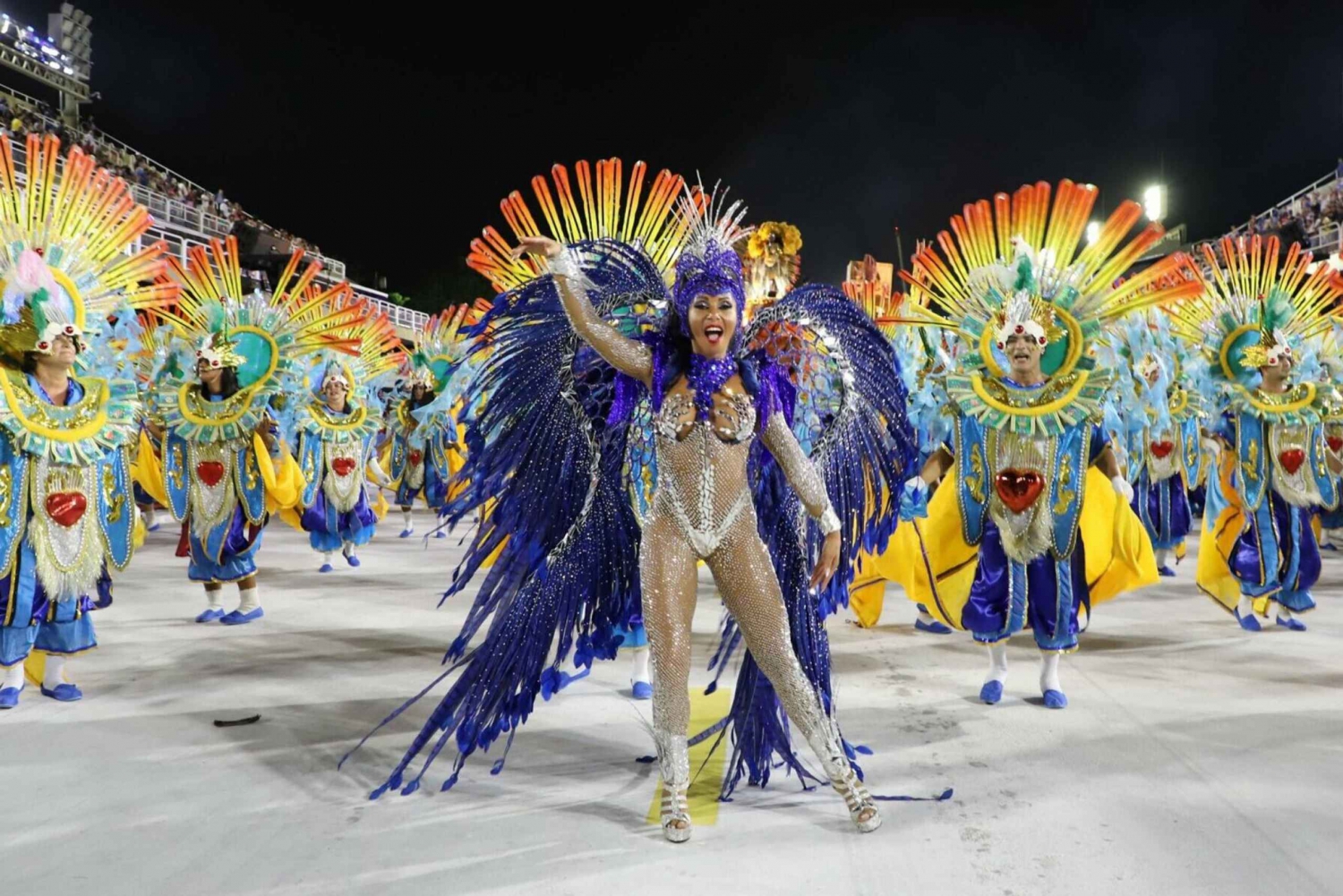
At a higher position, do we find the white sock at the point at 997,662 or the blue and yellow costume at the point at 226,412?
the blue and yellow costume at the point at 226,412

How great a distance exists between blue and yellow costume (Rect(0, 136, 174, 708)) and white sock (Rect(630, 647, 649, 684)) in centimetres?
252

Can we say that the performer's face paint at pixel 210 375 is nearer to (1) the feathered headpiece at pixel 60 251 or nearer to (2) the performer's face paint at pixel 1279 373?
(1) the feathered headpiece at pixel 60 251

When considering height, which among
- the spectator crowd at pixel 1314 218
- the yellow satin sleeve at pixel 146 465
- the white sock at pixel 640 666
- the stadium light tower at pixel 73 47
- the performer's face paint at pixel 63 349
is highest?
the stadium light tower at pixel 73 47

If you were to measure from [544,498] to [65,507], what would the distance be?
2.44 m

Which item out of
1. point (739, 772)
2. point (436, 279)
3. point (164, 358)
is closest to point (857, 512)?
point (739, 772)

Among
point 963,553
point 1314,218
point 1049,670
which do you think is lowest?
point 1049,670

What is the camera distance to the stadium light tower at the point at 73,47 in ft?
85.0

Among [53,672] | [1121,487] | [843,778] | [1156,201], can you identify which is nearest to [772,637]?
[843,778]

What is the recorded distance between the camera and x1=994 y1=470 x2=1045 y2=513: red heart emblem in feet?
14.2

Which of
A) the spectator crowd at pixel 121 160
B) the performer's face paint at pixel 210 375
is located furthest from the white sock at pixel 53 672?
the spectator crowd at pixel 121 160

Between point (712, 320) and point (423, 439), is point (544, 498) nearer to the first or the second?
point (712, 320)

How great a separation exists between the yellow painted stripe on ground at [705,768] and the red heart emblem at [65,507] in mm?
2898

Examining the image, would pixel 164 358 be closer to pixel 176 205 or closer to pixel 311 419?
pixel 311 419

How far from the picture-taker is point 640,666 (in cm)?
468
